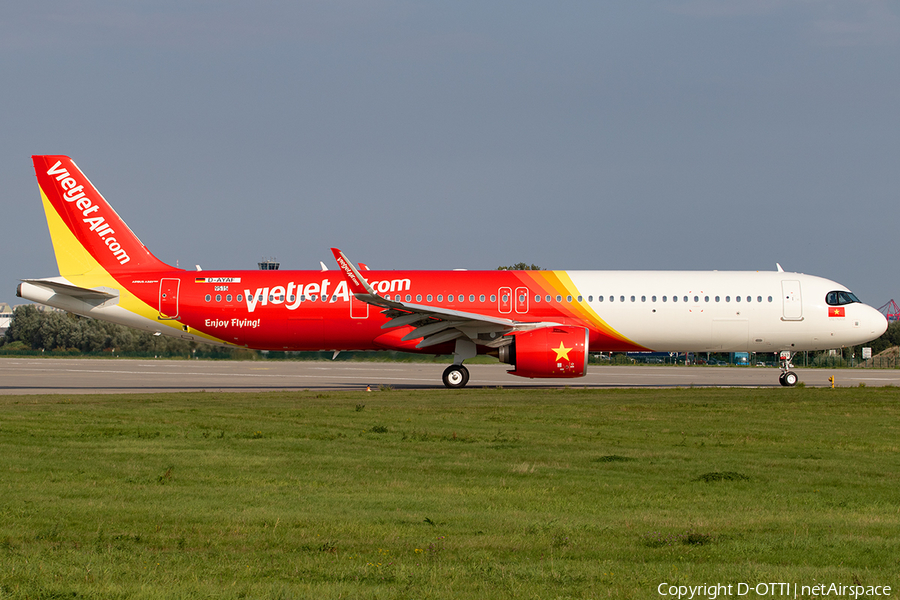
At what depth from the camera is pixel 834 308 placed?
29.8 m

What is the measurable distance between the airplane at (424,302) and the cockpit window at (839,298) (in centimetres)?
4

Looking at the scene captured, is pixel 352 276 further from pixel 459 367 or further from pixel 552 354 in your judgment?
pixel 552 354

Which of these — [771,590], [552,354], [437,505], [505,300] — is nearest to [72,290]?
[505,300]

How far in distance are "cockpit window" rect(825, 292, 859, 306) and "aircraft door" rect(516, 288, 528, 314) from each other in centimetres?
1036

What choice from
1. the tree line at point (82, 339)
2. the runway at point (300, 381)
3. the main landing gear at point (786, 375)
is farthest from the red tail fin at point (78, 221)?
the tree line at point (82, 339)

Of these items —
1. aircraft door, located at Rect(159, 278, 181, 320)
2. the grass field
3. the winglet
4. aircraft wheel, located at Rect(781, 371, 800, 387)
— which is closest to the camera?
the grass field

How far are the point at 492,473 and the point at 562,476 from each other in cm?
93

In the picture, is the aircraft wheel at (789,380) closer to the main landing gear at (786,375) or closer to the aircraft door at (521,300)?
the main landing gear at (786,375)

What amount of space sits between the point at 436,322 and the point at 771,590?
2225 centimetres

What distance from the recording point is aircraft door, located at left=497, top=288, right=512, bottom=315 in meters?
29.2

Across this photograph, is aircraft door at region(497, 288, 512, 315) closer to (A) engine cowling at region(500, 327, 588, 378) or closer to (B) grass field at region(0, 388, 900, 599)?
(A) engine cowling at region(500, 327, 588, 378)

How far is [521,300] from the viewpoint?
1150 inches

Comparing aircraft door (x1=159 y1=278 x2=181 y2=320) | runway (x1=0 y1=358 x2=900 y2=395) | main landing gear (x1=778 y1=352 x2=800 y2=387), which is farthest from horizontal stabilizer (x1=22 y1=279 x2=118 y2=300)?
main landing gear (x1=778 y1=352 x2=800 y2=387)

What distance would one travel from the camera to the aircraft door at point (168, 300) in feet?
99.0
